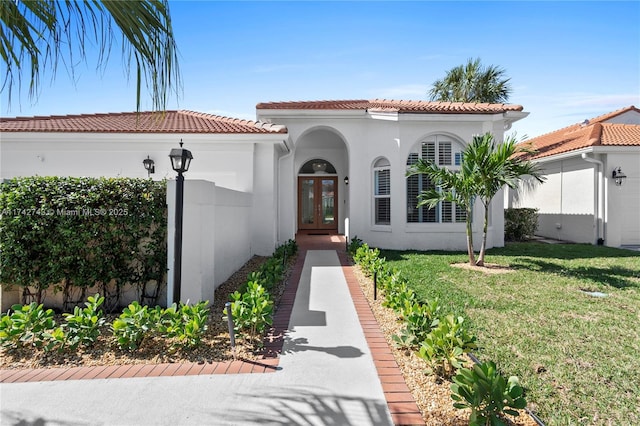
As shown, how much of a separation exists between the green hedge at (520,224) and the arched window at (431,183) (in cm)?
509

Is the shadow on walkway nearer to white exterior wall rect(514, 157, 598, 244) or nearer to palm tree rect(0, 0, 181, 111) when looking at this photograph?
palm tree rect(0, 0, 181, 111)

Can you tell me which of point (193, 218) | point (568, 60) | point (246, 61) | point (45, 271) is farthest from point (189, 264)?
point (568, 60)

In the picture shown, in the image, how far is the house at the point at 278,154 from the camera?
405 inches

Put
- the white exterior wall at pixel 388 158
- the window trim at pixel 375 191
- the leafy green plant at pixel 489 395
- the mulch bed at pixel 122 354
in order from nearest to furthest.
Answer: the leafy green plant at pixel 489 395 < the mulch bed at pixel 122 354 < the white exterior wall at pixel 388 158 < the window trim at pixel 375 191

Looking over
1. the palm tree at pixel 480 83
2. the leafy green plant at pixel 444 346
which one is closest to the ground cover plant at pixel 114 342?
the leafy green plant at pixel 444 346

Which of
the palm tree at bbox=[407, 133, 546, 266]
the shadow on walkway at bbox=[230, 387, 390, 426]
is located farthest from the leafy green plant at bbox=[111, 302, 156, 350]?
the palm tree at bbox=[407, 133, 546, 266]

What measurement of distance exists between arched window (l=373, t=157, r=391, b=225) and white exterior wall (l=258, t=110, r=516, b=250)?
0.19m

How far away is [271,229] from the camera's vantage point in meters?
11.0

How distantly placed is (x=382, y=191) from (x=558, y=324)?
799cm

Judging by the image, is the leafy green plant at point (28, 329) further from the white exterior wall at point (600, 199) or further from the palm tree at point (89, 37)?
the white exterior wall at point (600, 199)

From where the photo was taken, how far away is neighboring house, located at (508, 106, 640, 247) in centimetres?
1353

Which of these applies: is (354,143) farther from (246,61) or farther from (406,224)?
(246,61)

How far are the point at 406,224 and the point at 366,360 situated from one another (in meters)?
8.79

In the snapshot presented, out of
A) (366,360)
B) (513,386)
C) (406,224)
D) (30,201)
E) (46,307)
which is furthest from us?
(406,224)
